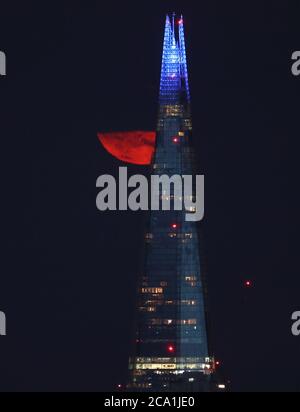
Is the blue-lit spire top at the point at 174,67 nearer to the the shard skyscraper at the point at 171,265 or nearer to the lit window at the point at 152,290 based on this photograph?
the the shard skyscraper at the point at 171,265

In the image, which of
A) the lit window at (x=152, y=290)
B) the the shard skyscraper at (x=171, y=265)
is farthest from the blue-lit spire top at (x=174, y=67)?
the lit window at (x=152, y=290)

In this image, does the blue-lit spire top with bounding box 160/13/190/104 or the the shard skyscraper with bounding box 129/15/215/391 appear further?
the the shard skyscraper with bounding box 129/15/215/391

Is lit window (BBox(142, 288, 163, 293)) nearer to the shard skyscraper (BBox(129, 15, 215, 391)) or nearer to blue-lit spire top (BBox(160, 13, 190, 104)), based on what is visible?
the shard skyscraper (BBox(129, 15, 215, 391))

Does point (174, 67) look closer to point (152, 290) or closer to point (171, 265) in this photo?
point (171, 265)

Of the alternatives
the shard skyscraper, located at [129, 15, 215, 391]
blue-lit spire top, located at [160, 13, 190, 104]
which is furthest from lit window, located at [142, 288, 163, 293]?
blue-lit spire top, located at [160, 13, 190, 104]
